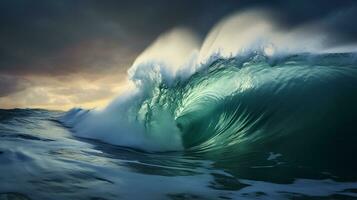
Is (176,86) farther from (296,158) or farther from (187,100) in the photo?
(296,158)

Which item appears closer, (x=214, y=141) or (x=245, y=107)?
(x=214, y=141)

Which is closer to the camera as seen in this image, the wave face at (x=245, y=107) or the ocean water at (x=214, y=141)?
the ocean water at (x=214, y=141)

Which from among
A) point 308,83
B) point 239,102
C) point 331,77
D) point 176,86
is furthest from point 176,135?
point 331,77

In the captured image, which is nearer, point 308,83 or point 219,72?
point 308,83

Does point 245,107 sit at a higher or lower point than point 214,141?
higher

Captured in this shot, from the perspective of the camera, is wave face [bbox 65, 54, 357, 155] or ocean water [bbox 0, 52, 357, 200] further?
wave face [bbox 65, 54, 357, 155]
